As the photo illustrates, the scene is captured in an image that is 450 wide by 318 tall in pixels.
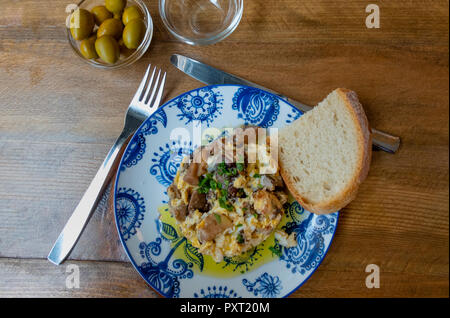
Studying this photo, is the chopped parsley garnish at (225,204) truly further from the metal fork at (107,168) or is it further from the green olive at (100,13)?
the green olive at (100,13)

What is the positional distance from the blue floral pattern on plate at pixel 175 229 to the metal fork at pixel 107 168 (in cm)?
13

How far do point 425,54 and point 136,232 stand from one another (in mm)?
1863

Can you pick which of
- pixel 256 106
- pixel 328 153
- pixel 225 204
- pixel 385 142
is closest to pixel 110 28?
pixel 256 106

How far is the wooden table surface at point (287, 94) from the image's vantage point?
77.1 inches

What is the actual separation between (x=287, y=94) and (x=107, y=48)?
3.23ft

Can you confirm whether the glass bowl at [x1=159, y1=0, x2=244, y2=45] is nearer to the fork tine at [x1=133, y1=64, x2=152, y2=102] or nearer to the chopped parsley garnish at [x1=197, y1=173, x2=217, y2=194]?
the fork tine at [x1=133, y1=64, x2=152, y2=102]

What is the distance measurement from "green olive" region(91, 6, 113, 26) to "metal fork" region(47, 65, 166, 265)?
35 cm

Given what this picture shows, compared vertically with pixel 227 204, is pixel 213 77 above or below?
above

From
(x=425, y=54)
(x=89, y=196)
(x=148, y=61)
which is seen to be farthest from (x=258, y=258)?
(x=425, y=54)

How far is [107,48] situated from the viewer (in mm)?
1877

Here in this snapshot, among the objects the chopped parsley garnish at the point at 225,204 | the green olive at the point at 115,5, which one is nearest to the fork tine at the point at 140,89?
the green olive at the point at 115,5

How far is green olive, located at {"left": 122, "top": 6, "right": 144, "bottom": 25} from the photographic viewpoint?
76.0 inches

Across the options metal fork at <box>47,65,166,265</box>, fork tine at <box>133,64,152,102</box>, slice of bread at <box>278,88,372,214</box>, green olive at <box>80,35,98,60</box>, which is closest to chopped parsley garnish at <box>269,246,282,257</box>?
slice of bread at <box>278,88,372,214</box>

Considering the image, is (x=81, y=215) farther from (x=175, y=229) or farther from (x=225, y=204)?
(x=225, y=204)
